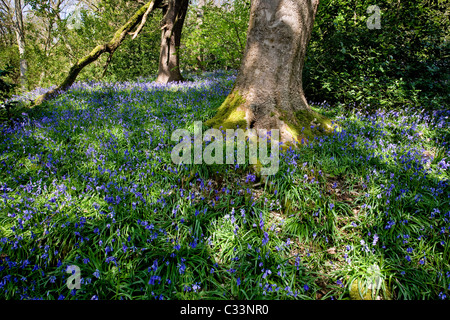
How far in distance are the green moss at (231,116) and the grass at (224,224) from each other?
82 cm

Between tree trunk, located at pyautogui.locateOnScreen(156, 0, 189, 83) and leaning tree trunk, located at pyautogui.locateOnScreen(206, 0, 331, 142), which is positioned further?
tree trunk, located at pyautogui.locateOnScreen(156, 0, 189, 83)

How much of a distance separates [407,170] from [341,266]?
5.97ft

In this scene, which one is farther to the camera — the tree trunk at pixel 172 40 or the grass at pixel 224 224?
the tree trunk at pixel 172 40

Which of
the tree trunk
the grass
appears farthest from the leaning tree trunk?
the tree trunk

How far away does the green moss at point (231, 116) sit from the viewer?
146 inches

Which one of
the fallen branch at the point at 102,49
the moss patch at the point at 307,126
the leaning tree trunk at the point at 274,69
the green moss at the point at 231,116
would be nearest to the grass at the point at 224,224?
the moss patch at the point at 307,126

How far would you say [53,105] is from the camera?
6.04 metres

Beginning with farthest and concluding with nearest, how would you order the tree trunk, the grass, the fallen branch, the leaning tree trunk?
the tree trunk, the fallen branch, the leaning tree trunk, the grass

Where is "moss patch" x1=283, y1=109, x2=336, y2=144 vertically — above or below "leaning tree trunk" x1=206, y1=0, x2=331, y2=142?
below

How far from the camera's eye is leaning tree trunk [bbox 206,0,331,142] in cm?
356

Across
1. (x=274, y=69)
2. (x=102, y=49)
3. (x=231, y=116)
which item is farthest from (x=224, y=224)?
(x=102, y=49)

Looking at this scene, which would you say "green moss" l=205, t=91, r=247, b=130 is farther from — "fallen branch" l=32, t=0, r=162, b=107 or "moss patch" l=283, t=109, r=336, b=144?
"fallen branch" l=32, t=0, r=162, b=107

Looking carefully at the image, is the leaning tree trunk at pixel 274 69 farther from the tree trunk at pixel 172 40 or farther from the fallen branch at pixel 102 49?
the tree trunk at pixel 172 40
